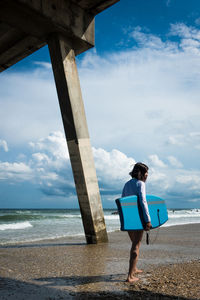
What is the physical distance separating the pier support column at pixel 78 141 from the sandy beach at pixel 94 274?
81 cm

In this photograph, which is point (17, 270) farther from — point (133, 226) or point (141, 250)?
point (141, 250)

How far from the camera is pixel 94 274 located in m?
3.53

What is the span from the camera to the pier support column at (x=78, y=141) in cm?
604

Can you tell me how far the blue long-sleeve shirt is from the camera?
3.25 m

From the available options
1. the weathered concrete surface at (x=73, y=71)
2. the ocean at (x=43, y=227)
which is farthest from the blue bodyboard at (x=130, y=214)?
the ocean at (x=43, y=227)

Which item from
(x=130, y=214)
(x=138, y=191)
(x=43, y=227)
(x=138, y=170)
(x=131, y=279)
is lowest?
(x=43, y=227)

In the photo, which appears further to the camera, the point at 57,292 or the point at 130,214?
the point at 130,214

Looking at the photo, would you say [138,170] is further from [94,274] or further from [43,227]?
[43,227]

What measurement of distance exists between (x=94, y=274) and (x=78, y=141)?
3.16 metres

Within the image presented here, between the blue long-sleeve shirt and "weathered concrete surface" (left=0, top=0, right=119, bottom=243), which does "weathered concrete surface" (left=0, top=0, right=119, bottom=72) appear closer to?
"weathered concrete surface" (left=0, top=0, right=119, bottom=243)

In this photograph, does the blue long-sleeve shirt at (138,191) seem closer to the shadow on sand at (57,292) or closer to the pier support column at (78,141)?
the shadow on sand at (57,292)

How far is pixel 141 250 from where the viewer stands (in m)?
5.43

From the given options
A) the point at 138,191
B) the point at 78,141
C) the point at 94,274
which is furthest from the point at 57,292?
the point at 78,141

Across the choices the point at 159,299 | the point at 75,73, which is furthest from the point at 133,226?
the point at 75,73
